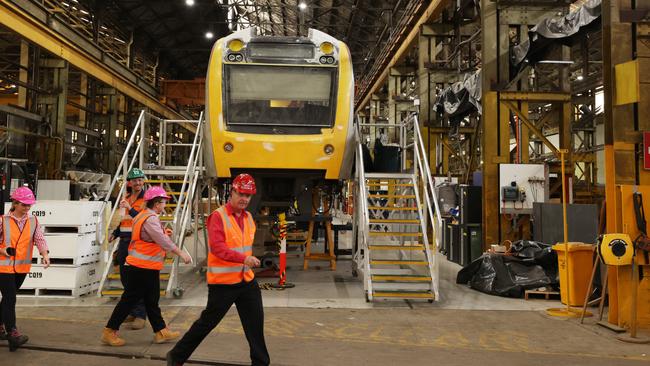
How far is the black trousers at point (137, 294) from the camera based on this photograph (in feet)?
14.7

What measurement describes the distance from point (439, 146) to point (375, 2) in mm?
7185

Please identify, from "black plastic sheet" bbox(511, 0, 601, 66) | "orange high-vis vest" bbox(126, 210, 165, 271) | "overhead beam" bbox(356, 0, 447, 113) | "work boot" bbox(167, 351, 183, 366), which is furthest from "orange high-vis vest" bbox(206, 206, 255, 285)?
"overhead beam" bbox(356, 0, 447, 113)

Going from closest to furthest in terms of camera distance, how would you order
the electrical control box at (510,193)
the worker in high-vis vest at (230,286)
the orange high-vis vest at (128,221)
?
the worker in high-vis vest at (230,286)
the orange high-vis vest at (128,221)
the electrical control box at (510,193)

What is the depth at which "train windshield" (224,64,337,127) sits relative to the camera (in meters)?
7.48

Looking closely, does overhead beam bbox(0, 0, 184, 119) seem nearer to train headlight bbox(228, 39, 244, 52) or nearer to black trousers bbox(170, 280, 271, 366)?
train headlight bbox(228, 39, 244, 52)

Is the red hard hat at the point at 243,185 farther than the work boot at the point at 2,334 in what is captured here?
No

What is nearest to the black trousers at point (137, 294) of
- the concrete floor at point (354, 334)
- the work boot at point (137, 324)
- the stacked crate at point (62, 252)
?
the concrete floor at point (354, 334)

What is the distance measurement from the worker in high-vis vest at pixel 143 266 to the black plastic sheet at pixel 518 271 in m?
4.95

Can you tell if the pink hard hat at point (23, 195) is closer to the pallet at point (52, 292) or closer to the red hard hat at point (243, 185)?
the red hard hat at point (243, 185)

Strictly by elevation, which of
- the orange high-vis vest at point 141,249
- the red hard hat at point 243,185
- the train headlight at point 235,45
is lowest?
the orange high-vis vest at point 141,249

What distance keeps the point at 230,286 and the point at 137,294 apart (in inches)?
59.5

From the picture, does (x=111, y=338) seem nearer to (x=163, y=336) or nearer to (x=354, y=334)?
(x=163, y=336)

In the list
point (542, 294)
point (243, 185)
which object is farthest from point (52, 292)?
point (542, 294)

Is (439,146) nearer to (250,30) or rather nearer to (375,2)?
(375,2)
